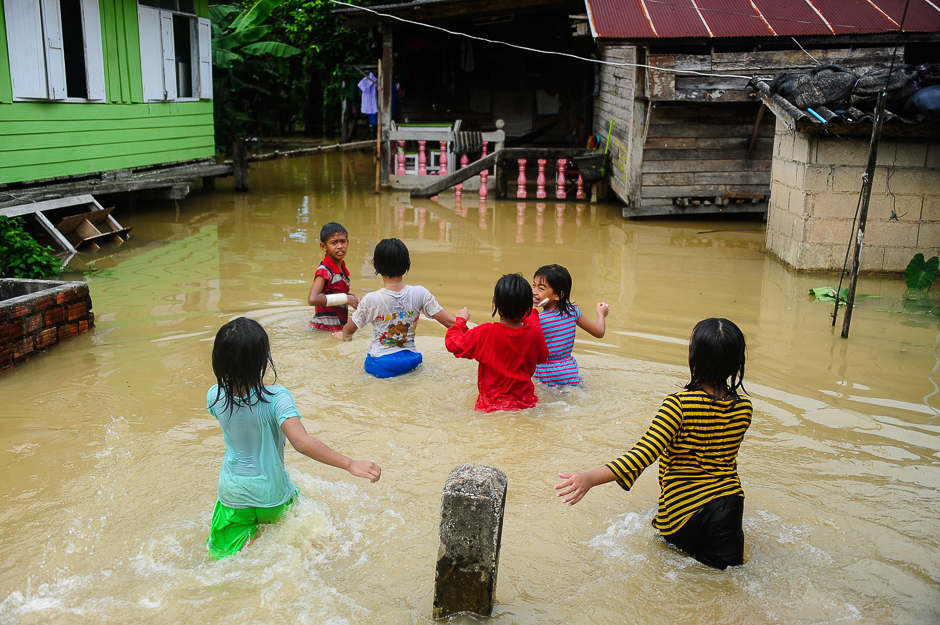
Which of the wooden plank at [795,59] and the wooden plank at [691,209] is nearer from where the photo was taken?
the wooden plank at [795,59]

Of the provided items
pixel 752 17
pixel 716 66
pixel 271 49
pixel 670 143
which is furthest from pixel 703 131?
pixel 271 49

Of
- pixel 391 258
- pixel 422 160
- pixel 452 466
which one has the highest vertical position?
pixel 422 160

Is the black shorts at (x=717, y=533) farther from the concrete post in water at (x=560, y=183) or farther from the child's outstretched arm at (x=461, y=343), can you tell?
the concrete post in water at (x=560, y=183)

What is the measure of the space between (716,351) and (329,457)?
1.61 metres

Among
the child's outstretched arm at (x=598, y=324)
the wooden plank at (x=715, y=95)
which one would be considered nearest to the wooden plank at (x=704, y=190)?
the wooden plank at (x=715, y=95)

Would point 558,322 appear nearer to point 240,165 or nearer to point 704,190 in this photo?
point 704,190

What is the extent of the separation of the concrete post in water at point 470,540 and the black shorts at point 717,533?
0.94 m

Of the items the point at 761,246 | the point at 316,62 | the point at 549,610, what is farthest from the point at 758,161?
the point at 316,62

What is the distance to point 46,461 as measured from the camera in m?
4.38

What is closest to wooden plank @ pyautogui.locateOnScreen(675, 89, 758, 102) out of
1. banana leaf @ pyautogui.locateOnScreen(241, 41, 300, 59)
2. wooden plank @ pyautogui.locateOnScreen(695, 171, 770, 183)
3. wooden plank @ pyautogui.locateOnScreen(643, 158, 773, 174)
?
wooden plank @ pyautogui.locateOnScreen(643, 158, 773, 174)

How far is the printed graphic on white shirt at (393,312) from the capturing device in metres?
5.47

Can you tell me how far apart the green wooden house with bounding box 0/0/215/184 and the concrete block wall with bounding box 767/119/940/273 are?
9937mm

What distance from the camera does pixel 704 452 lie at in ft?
10.6

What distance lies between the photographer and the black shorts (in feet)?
10.6
